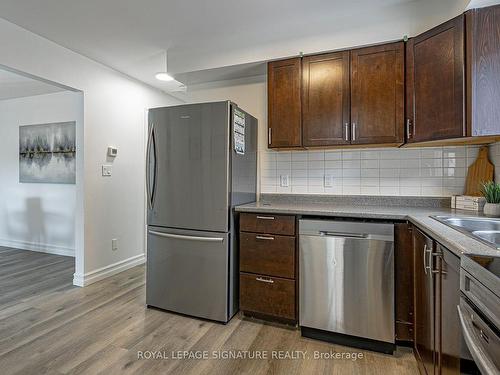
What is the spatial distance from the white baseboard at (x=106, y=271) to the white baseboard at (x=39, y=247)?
1102 mm

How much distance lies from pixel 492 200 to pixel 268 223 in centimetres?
145

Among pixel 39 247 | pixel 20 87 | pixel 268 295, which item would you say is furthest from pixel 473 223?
pixel 39 247

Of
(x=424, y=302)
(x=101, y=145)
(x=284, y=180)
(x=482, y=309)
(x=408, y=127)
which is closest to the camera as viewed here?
(x=482, y=309)

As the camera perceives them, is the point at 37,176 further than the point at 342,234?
Yes

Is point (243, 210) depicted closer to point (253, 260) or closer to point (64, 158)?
point (253, 260)

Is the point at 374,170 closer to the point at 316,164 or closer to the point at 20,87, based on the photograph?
the point at 316,164

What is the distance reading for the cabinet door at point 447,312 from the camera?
3.36 ft

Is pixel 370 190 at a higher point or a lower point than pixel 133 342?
higher

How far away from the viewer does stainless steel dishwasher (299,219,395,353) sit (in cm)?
181

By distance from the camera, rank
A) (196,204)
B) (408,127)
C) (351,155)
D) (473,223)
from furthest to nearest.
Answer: (351,155) → (196,204) → (408,127) → (473,223)

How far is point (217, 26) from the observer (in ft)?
7.98

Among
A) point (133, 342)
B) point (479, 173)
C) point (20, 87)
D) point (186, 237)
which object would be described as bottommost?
point (133, 342)

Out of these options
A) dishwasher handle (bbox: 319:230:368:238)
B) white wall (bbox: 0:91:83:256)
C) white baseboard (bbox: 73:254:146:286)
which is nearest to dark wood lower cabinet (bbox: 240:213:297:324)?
dishwasher handle (bbox: 319:230:368:238)

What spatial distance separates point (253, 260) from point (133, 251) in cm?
209
